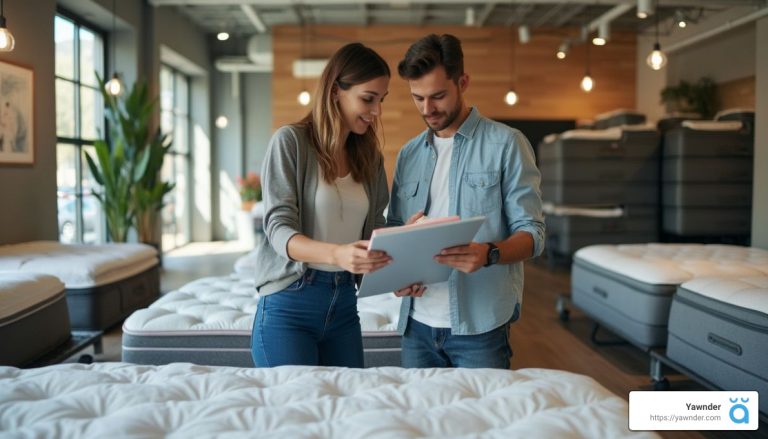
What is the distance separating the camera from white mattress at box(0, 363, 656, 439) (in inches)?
→ 50.3

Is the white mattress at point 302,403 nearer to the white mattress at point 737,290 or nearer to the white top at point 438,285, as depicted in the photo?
the white top at point 438,285

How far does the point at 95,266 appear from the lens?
421 cm

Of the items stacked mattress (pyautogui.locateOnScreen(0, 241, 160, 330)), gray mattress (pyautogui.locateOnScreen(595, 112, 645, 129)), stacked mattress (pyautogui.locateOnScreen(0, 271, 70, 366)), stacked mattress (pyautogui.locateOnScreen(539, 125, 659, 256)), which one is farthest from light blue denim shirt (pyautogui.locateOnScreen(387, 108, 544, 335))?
gray mattress (pyautogui.locateOnScreen(595, 112, 645, 129))

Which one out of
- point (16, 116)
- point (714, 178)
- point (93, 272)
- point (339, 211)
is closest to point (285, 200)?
point (339, 211)

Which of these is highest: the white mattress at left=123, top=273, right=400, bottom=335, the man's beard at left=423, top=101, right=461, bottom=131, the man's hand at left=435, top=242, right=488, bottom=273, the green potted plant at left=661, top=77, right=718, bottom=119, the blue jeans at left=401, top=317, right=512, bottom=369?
the green potted plant at left=661, top=77, right=718, bottom=119

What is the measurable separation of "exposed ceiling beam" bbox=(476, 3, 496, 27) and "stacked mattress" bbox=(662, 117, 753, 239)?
3259 mm

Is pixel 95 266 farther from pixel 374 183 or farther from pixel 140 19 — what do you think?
pixel 140 19

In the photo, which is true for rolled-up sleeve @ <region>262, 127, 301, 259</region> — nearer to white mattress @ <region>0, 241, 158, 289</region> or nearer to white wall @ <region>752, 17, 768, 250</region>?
white mattress @ <region>0, 241, 158, 289</region>

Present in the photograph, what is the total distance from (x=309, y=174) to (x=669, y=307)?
260 centimetres

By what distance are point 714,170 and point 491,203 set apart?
6112 millimetres

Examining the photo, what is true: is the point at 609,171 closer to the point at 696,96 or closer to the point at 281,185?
the point at 696,96

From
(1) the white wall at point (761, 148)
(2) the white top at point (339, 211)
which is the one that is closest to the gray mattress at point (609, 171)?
(1) the white wall at point (761, 148)

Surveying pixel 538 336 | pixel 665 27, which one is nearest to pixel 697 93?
pixel 665 27

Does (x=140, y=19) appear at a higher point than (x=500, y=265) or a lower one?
higher
